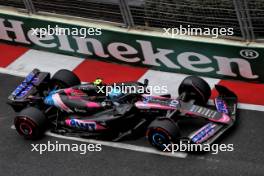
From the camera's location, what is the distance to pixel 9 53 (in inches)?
435

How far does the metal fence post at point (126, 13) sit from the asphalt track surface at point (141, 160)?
253 centimetres

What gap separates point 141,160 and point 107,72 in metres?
2.68

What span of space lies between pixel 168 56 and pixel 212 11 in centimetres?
111

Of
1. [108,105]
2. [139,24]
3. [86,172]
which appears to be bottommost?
[86,172]

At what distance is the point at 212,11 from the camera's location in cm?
902

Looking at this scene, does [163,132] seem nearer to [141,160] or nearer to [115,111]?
[141,160]

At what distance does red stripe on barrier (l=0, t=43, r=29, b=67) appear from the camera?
425 inches

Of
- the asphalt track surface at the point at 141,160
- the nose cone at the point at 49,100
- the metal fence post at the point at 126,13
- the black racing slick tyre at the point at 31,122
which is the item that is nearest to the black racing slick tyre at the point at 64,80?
the nose cone at the point at 49,100

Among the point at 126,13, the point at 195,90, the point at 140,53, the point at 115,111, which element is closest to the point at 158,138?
the point at 115,111

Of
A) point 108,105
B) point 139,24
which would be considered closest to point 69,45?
point 139,24

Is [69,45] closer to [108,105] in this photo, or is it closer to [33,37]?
[33,37]

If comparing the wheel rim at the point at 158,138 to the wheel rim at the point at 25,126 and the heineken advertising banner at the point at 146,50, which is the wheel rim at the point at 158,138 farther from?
the heineken advertising banner at the point at 146,50

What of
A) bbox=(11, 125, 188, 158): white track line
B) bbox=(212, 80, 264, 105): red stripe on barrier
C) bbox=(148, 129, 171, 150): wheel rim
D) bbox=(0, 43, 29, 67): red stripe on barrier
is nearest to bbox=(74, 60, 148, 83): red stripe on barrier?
bbox=(0, 43, 29, 67): red stripe on barrier

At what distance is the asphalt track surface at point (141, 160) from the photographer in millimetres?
7418
